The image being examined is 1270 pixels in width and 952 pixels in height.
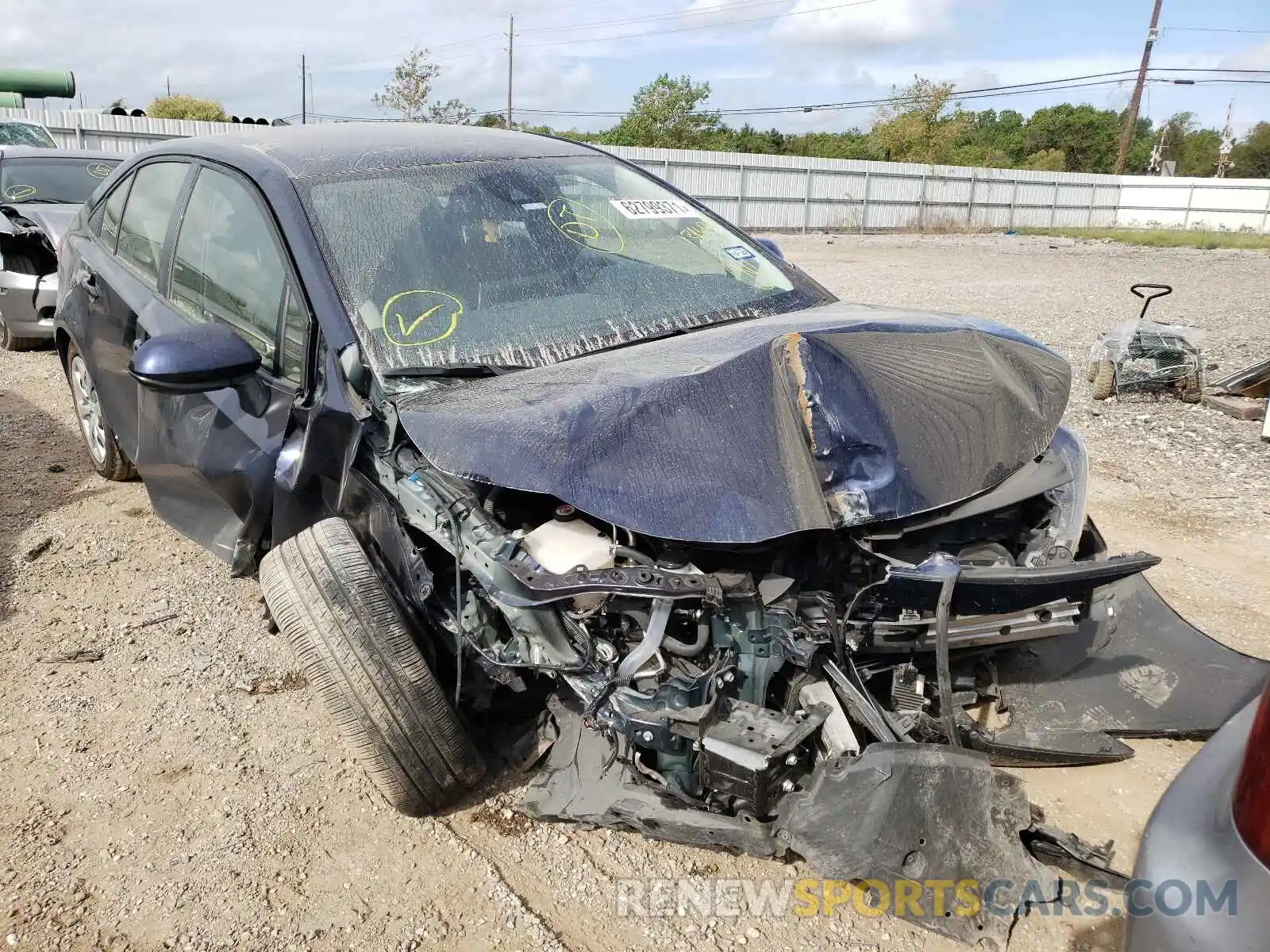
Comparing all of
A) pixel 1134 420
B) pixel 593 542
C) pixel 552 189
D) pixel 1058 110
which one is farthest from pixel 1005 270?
pixel 1058 110

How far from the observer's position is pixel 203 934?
2080 mm

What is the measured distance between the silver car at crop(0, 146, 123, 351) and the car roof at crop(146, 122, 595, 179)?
11.9ft

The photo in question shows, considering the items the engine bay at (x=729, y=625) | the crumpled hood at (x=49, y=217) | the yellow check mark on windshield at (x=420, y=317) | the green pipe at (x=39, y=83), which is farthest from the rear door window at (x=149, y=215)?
the green pipe at (x=39, y=83)

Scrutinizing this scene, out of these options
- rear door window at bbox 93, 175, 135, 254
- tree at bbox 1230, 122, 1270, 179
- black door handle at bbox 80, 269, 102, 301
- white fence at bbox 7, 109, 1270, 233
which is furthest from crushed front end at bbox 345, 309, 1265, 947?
tree at bbox 1230, 122, 1270, 179

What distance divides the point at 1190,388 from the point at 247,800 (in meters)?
6.55

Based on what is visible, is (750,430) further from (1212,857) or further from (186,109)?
(186,109)

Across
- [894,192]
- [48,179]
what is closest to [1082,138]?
[894,192]

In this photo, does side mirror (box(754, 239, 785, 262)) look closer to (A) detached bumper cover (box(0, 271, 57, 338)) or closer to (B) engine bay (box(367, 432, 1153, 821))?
(B) engine bay (box(367, 432, 1153, 821))

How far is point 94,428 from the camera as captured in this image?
4.62 metres

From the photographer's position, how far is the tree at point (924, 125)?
42.8 meters

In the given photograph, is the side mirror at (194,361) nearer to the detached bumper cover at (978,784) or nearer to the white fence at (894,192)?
the detached bumper cover at (978,784)

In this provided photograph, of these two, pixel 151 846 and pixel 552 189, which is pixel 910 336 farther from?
pixel 151 846

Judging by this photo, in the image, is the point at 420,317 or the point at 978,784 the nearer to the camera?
the point at 978,784

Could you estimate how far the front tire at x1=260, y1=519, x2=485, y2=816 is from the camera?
220 centimetres
